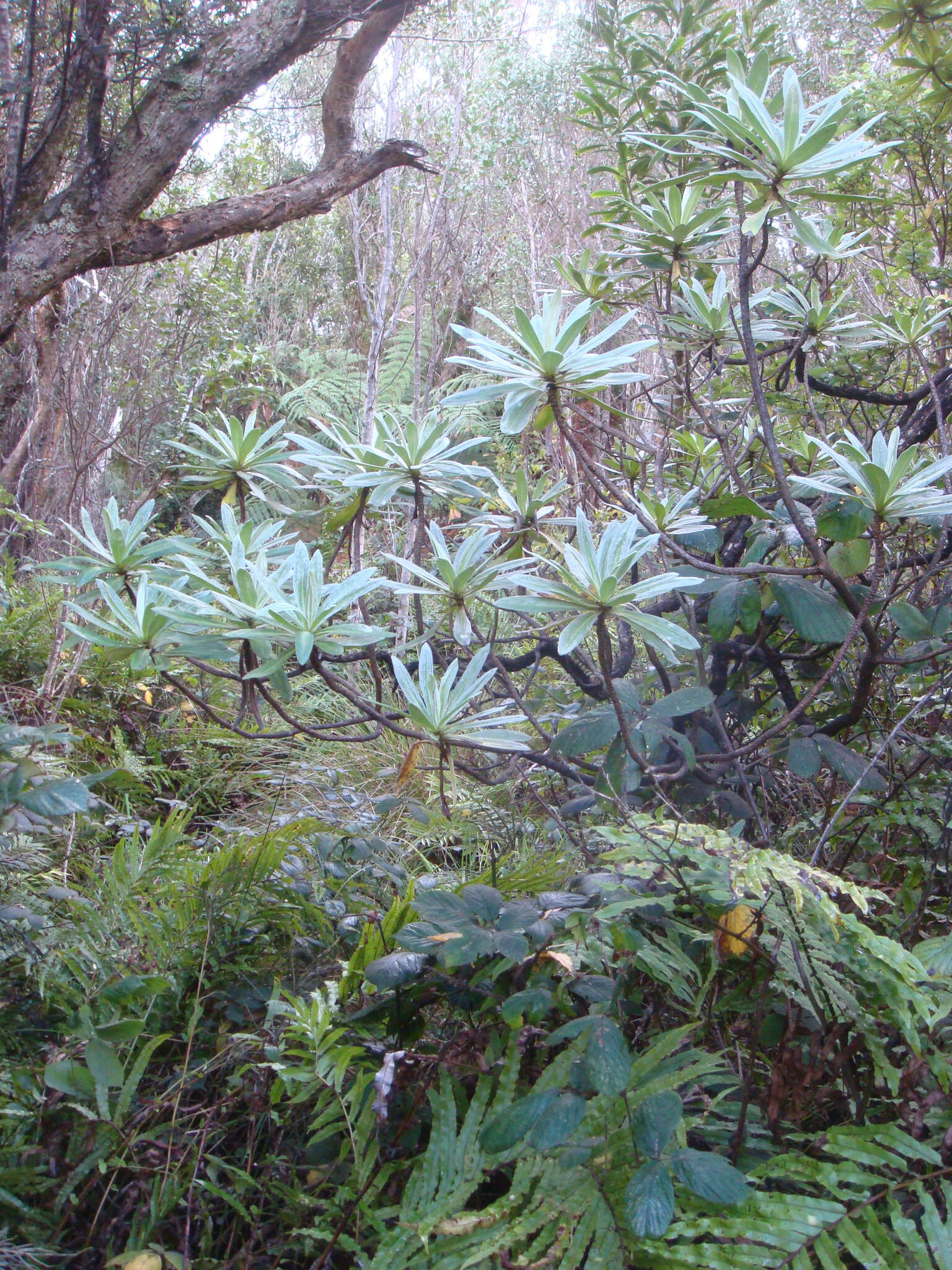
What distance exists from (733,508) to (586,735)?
1.43ft

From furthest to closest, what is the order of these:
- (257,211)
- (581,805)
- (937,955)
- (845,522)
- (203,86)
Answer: (257,211), (203,86), (581,805), (845,522), (937,955)

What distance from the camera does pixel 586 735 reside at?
1.29 m

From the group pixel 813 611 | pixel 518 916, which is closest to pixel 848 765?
pixel 813 611

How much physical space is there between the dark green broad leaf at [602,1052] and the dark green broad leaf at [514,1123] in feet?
0.20

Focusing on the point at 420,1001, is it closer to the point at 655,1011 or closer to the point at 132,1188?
the point at 655,1011

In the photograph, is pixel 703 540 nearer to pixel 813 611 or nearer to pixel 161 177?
pixel 813 611

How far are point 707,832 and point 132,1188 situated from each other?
38.0 inches

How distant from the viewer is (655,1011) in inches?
49.4

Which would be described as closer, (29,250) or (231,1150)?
(231,1150)

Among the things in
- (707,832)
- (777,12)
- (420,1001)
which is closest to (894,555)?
(707,832)

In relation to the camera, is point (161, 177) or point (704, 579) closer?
point (704, 579)

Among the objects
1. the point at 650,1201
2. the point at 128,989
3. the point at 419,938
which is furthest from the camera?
the point at 128,989

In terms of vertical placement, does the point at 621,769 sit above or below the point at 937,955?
above

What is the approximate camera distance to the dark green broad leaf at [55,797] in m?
1.07
